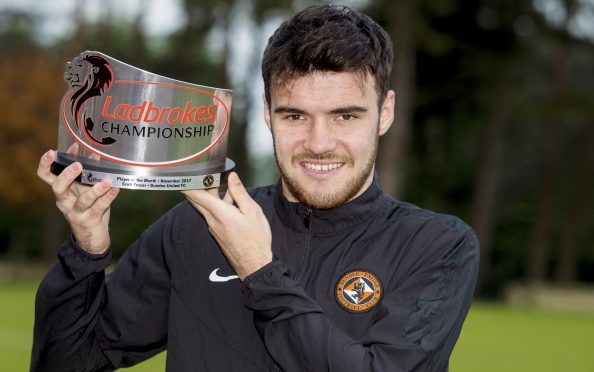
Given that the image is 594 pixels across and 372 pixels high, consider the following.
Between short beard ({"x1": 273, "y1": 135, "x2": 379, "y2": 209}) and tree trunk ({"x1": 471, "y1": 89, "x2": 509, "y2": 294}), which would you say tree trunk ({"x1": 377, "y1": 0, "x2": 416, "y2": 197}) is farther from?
short beard ({"x1": 273, "y1": 135, "x2": 379, "y2": 209})

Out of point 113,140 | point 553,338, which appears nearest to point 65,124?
point 113,140

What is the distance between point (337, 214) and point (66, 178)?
0.84m

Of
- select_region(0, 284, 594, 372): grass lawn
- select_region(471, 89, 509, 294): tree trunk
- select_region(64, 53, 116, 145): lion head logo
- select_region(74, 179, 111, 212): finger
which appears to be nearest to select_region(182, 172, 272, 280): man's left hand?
select_region(74, 179, 111, 212): finger

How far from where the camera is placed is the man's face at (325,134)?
270 centimetres

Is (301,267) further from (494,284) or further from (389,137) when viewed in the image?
(494,284)

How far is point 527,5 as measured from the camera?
86.6ft

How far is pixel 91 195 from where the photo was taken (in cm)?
262

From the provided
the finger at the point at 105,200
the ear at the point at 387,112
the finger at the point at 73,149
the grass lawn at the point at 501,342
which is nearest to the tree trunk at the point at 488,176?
the grass lawn at the point at 501,342

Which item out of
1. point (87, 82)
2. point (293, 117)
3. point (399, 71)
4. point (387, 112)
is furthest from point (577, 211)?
point (87, 82)

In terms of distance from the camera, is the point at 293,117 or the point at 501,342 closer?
the point at 293,117

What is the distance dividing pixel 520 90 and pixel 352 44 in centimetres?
2566

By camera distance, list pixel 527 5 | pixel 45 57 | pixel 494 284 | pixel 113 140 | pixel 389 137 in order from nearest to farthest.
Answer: pixel 113 140
pixel 389 137
pixel 527 5
pixel 45 57
pixel 494 284

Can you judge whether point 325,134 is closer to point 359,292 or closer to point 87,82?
point 359,292

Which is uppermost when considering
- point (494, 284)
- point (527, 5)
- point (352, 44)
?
point (527, 5)
